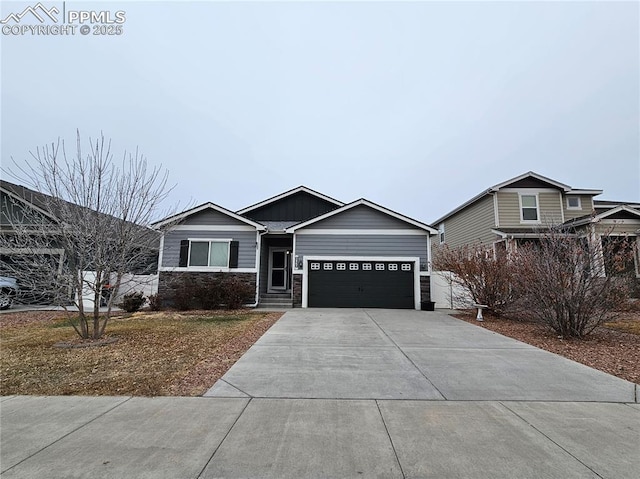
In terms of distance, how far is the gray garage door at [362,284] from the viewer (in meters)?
13.6

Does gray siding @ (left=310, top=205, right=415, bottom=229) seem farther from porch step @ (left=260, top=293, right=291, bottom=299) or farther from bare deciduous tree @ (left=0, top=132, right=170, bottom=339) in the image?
bare deciduous tree @ (left=0, top=132, right=170, bottom=339)

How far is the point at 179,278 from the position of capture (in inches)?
536

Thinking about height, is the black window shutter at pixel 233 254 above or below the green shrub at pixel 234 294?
above

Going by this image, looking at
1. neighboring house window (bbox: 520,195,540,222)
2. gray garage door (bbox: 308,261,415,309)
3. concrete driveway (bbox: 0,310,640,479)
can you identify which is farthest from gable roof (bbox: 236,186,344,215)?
concrete driveway (bbox: 0,310,640,479)

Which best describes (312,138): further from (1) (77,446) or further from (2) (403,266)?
(1) (77,446)

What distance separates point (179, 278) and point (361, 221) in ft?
27.2

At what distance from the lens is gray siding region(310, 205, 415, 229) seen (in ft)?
46.3

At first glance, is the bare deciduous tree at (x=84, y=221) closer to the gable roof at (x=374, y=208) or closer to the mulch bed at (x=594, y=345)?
the gable roof at (x=374, y=208)

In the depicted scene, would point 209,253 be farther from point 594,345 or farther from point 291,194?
point 594,345

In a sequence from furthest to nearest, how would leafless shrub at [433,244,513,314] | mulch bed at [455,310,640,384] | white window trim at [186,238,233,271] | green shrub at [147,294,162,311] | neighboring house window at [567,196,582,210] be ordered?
neighboring house window at [567,196,582,210] → white window trim at [186,238,233,271] → green shrub at [147,294,162,311] → leafless shrub at [433,244,513,314] → mulch bed at [455,310,640,384]

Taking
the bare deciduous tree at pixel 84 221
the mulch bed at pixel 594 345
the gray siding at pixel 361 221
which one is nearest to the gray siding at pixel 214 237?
the gray siding at pixel 361 221

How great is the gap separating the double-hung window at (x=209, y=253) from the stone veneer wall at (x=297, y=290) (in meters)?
3.09

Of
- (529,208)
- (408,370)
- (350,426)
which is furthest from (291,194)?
(350,426)

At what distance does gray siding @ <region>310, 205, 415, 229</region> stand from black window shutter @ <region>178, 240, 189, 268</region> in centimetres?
564
